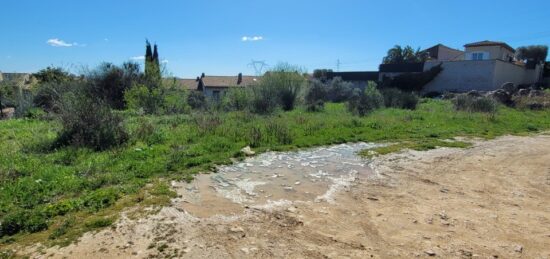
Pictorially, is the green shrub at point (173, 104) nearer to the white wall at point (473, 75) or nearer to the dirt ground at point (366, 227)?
the dirt ground at point (366, 227)

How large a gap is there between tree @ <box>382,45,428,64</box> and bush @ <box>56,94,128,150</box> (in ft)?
151

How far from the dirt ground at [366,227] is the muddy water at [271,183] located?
92 millimetres

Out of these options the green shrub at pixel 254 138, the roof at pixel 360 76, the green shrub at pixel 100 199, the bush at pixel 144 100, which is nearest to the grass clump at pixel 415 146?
the green shrub at pixel 254 138

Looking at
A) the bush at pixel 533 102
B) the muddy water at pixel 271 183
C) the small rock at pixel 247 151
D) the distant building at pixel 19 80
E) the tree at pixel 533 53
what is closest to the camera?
the muddy water at pixel 271 183

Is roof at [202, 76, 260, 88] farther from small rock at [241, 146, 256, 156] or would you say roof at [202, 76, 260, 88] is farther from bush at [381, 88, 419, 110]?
small rock at [241, 146, 256, 156]

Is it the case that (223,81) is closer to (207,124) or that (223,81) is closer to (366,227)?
(207,124)

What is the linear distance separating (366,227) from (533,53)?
2115 inches

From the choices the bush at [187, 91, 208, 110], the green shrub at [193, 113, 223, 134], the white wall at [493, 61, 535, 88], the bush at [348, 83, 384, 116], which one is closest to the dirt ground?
the green shrub at [193, 113, 223, 134]

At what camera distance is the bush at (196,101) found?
20.8m

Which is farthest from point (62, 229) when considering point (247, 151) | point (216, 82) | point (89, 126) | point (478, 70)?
point (216, 82)

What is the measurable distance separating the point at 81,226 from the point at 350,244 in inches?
121

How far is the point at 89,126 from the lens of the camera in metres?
8.76

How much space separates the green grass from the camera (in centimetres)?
459

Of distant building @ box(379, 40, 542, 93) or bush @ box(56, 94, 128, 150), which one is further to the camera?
distant building @ box(379, 40, 542, 93)
